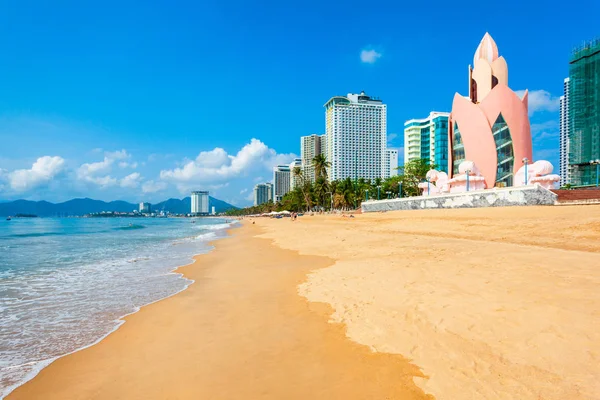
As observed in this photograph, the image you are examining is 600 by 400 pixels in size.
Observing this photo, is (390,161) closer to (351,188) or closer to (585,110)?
(351,188)

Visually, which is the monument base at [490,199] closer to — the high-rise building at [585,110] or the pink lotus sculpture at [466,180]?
the pink lotus sculpture at [466,180]

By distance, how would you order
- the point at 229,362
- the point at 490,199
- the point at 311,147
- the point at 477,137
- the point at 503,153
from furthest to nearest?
the point at 311,147, the point at 477,137, the point at 503,153, the point at 490,199, the point at 229,362

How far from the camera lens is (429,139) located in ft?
381

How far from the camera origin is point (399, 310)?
5.02 meters

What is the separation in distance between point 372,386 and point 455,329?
5.34 feet

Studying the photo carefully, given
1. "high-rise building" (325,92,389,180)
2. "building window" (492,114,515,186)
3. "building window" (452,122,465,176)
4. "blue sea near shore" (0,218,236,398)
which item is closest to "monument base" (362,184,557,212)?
"building window" (452,122,465,176)

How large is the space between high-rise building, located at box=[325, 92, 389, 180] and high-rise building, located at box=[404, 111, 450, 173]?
23.4 m

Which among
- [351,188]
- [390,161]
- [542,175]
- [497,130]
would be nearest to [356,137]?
[390,161]

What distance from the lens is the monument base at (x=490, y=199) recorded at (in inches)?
893

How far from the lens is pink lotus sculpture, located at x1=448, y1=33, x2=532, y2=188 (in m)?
39.5

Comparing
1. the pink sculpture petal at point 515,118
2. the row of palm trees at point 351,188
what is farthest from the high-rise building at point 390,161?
the pink sculpture petal at point 515,118

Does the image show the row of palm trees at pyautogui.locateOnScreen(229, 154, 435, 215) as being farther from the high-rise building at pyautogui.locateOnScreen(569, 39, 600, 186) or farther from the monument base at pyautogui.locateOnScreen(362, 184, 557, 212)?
the high-rise building at pyautogui.locateOnScreen(569, 39, 600, 186)

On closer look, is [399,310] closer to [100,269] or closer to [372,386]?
[372,386]

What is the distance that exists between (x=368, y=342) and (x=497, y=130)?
44.6m
